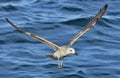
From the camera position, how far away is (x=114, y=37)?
2145cm

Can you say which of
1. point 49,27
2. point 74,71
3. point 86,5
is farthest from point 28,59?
point 86,5

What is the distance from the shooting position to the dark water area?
18469 mm

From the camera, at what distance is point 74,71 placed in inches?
726

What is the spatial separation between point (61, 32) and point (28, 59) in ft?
9.44

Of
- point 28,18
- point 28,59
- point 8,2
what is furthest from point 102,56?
point 8,2

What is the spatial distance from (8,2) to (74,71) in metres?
7.80

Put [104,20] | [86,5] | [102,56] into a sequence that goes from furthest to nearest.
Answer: [86,5] < [104,20] < [102,56]

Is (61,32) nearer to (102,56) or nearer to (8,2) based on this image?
(102,56)

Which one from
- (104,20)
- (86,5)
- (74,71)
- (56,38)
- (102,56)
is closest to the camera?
(74,71)

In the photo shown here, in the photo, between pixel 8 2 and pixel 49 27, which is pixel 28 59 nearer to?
pixel 49 27

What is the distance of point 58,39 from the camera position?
68.9 ft

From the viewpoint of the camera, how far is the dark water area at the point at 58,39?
18469mm

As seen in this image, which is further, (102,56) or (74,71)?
(102,56)

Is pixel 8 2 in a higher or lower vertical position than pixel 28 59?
higher
